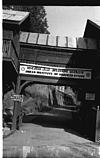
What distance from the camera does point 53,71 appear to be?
17.2 meters

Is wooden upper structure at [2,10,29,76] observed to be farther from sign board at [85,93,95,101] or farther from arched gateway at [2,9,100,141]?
sign board at [85,93,95,101]

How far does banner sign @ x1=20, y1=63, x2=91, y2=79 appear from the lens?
17.1 metres

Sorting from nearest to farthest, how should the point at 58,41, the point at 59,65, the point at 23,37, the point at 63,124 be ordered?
the point at 59,65 → the point at 23,37 → the point at 58,41 → the point at 63,124

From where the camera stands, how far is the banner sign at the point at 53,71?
17125 mm

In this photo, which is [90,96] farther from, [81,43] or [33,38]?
[33,38]

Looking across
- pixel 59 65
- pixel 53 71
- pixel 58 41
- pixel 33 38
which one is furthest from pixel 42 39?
pixel 53 71

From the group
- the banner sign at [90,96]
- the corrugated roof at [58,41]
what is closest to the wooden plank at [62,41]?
the corrugated roof at [58,41]

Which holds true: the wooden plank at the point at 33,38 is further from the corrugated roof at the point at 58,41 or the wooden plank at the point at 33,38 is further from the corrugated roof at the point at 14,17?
the corrugated roof at the point at 14,17

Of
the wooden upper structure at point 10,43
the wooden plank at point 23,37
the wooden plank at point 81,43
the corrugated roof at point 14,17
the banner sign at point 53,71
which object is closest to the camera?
the wooden upper structure at point 10,43

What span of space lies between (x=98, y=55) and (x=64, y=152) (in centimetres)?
899

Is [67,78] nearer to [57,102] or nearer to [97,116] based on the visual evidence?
A: [97,116]

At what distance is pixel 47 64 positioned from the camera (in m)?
17.3

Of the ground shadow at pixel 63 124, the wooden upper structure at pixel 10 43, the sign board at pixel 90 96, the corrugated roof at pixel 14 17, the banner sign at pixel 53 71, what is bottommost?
the ground shadow at pixel 63 124

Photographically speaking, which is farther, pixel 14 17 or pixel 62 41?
pixel 62 41
